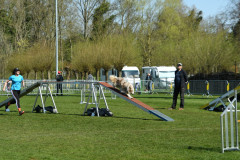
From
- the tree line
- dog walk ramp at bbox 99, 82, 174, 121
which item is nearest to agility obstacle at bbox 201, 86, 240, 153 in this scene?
dog walk ramp at bbox 99, 82, 174, 121

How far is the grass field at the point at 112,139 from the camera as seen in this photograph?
27.3 feet

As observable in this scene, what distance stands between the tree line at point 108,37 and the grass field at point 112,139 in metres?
34.0

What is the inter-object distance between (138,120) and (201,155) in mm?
6946

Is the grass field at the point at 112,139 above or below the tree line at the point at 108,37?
below

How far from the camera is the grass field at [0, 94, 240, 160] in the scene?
8.31 metres

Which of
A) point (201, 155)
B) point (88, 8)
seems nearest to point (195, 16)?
point (88, 8)

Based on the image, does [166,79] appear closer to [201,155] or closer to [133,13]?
[133,13]

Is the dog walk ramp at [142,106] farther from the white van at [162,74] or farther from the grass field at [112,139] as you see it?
the white van at [162,74]

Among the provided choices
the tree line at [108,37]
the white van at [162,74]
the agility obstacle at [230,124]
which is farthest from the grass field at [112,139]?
the tree line at [108,37]

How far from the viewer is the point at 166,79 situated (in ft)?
131

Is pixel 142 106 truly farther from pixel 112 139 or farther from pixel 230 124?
pixel 112 139

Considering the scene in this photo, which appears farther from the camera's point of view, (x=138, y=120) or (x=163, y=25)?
(x=163, y=25)

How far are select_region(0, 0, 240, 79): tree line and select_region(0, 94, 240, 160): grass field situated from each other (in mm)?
34037

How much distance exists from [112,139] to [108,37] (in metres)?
40.6
